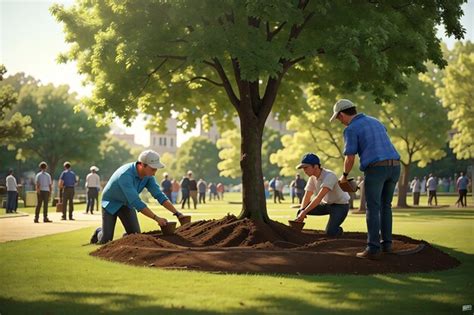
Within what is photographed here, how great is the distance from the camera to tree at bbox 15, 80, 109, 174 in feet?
200

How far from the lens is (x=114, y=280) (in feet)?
25.5

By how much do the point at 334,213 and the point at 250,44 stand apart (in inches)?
131

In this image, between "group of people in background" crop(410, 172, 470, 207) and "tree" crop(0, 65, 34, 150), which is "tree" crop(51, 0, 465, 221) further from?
"tree" crop(0, 65, 34, 150)

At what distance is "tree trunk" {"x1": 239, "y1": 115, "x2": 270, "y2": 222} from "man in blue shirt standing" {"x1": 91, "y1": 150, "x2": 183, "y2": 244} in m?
2.05

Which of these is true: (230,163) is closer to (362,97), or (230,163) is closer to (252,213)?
(362,97)

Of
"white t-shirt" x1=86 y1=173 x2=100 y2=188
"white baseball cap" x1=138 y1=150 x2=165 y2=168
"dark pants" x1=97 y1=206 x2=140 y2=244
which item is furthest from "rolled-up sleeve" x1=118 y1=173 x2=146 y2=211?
"white t-shirt" x1=86 y1=173 x2=100 y2=188

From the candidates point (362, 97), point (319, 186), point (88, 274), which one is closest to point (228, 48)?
point (319, 186)

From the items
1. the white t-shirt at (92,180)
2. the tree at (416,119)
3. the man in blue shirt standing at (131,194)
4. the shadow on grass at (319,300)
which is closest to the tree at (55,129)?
the tree at (416,119)

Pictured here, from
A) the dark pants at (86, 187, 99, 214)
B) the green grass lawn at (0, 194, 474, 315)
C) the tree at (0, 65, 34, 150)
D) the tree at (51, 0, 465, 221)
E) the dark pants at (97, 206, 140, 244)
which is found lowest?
the green grass lawn at (0, 194, 474, 315)

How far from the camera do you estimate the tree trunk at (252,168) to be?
12969 millimetres

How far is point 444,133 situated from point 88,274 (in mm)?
30533

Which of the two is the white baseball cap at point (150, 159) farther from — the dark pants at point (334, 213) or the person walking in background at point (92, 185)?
the person walking in background at point (92, 185)

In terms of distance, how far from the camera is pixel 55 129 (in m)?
61.2

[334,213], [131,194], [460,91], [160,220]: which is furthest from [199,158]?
[160,220]
